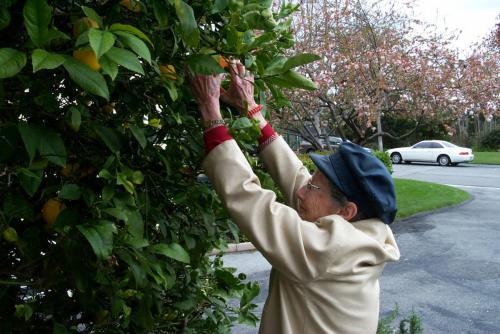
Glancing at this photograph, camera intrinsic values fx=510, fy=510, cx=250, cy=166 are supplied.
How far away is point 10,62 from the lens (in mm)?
866

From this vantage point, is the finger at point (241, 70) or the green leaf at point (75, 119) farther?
the finger at point (241, 70)

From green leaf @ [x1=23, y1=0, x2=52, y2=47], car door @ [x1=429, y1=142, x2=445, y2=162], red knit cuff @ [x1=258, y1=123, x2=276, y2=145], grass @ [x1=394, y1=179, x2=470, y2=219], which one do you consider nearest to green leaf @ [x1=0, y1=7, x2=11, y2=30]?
green leaf @ [x1=23, y1=0, x2=52, y2=47]

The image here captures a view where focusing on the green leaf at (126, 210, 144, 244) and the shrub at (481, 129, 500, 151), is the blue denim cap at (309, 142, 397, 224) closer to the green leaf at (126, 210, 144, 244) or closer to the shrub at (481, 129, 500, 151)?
the green leaf at (126, 210, 144, 244)

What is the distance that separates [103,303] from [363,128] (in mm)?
10464

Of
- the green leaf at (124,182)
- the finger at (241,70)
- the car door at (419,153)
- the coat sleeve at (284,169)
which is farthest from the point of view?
the car door at (419,153)

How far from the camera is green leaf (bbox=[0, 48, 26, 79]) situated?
0.85 meters

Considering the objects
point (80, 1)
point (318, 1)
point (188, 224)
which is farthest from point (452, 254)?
point (80, 1)

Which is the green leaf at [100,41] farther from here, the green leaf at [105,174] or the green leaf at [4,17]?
the green leaf at [105,174]

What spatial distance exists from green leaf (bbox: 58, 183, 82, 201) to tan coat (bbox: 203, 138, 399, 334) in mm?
412

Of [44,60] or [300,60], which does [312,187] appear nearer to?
[300,60]

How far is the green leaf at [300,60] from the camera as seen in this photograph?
131 cm

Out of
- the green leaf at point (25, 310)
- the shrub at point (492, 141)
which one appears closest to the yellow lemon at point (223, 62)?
the green leaf at point (25, 310)

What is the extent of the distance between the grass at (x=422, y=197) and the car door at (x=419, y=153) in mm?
9669

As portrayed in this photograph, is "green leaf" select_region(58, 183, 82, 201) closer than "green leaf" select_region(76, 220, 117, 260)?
No
